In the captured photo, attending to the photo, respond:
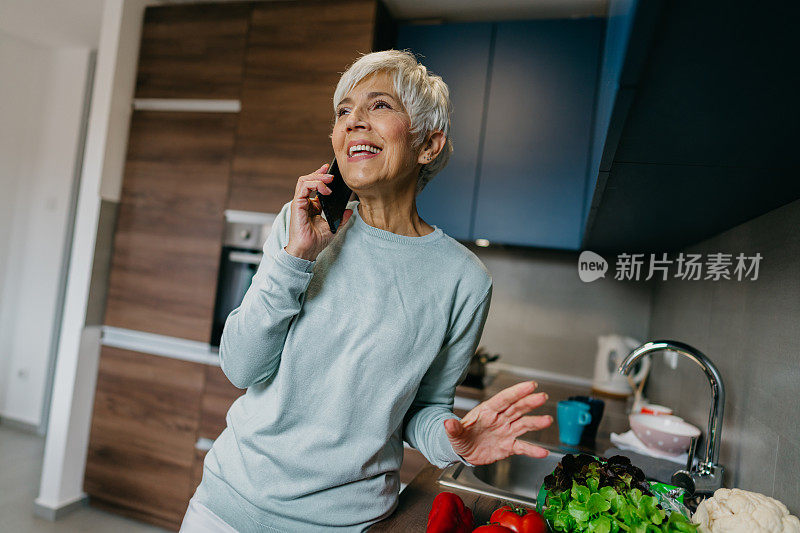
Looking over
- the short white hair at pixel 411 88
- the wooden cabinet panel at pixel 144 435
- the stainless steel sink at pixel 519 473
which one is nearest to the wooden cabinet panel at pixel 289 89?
the wooden cabinet panel at pixel 144 435

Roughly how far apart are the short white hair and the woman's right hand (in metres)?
0.20

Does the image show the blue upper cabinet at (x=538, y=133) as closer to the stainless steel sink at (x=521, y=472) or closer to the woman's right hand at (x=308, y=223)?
the stainless steel sink at (x=521, y=472)

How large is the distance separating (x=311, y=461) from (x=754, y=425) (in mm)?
876

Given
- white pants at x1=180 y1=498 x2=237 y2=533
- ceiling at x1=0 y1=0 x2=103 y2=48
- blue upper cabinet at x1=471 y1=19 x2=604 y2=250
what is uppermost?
ceiling at x1=0 y1=0 x2=103 y2=48

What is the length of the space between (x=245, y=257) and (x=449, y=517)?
1.86 meters

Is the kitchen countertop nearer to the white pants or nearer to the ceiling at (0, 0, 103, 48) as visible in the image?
the white pants

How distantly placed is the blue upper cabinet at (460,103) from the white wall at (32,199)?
243 cm

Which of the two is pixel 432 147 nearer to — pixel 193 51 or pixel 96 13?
pixel 193 51

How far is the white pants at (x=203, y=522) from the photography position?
0.90 m

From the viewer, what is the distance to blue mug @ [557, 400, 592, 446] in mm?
1546

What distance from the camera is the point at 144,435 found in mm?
2490

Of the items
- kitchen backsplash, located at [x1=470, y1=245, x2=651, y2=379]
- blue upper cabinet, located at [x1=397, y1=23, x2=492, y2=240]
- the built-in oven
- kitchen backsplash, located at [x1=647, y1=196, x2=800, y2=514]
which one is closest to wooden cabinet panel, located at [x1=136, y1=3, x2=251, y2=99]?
the built-in oven

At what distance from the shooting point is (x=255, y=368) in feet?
2.91

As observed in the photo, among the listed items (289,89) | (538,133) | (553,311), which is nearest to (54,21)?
(289,89)
